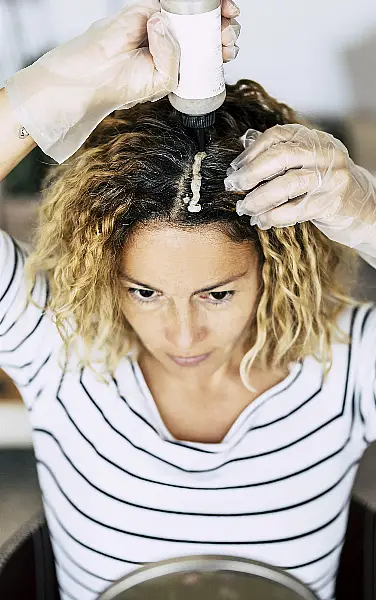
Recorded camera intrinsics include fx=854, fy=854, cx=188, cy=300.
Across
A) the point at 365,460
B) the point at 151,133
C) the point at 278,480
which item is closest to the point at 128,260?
the point at 151,133

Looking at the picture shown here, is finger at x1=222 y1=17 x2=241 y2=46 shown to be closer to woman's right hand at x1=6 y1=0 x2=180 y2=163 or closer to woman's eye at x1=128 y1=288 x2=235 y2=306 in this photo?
woman's right hand at x1=6 y1=0 x2=180 y2=163

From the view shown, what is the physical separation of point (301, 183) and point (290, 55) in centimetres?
36

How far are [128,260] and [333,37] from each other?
42cm

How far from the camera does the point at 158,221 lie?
94cm

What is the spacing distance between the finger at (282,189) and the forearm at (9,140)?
0.25m

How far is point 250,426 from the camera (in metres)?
1.10

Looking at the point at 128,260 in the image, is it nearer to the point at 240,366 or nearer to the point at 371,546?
the point at 240,366

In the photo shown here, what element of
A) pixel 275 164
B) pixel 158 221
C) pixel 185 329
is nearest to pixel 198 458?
pixel 185 329

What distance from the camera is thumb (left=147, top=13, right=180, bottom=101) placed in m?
0.78

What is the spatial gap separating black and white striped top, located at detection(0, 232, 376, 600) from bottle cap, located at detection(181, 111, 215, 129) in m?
0.33

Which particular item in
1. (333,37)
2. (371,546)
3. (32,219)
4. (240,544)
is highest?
(333,37)

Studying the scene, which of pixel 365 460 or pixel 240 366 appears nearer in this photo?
pixel 240 366

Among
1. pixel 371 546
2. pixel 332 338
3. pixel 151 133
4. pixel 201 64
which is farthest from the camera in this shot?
pixel 371 546

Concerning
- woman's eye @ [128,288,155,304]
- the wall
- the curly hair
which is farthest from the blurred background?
woman's eye @ [128,288,155,304]
